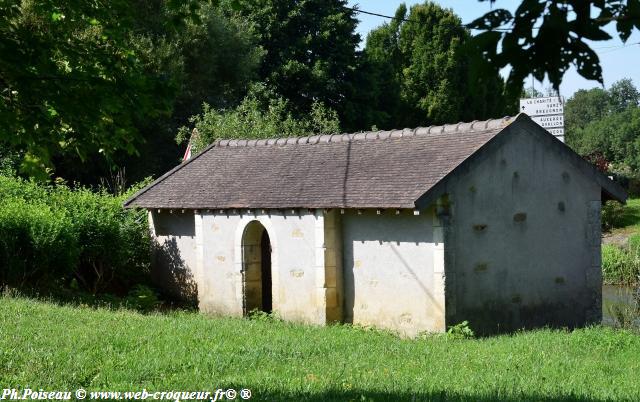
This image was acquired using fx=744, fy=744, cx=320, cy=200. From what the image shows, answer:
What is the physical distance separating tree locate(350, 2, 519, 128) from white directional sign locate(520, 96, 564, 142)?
28.2 ft

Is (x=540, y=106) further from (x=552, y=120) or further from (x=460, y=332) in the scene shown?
(x=460, y=332)

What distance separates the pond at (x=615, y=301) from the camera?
1455 cm

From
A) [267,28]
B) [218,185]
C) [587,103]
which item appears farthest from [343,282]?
[587,103]

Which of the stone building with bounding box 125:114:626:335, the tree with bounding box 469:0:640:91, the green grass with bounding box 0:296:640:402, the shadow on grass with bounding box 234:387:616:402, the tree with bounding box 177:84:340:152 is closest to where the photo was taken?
the tree with bounding box 469:0:640:91

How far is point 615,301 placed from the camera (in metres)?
18.8

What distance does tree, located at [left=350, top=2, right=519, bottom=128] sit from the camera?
37.8 metres

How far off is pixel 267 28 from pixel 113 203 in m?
16.0

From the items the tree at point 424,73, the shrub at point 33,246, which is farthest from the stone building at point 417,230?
the tree at point 424,73

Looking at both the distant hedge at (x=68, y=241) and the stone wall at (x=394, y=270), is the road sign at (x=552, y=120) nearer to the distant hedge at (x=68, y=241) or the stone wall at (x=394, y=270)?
the stone wall at (x=394, y=270)

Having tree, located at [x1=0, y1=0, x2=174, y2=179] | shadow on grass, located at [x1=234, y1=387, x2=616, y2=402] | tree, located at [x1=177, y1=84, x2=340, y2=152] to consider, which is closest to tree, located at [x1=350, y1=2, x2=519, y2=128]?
tree, located at [x1=177, y1=84, x2=340, y2=152]

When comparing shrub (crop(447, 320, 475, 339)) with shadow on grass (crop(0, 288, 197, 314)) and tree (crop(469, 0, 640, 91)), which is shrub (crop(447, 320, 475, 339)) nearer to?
shadow on grass (crop(0, 288, 197, 314))

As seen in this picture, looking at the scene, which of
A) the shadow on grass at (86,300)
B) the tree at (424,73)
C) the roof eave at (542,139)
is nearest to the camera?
the roof eave at (542,139)

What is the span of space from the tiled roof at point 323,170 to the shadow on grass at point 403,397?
532 cm

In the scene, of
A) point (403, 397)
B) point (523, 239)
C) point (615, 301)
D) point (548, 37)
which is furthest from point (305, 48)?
point (548, 37)
